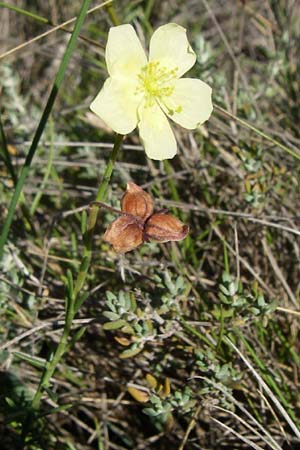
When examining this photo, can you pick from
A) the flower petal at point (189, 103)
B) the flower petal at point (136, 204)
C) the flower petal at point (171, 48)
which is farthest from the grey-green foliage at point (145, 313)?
the flower petal at point (171, 48)

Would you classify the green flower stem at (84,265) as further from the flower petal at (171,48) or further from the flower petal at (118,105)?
the flower petal at (171,48)

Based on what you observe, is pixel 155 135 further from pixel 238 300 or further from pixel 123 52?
pixel 238 300

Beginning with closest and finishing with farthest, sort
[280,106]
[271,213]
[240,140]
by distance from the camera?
[271,213]
[240,140]
[280,106]

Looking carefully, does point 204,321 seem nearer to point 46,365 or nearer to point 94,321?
point 94,321

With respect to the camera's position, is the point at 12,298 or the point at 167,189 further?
the point at 167,189

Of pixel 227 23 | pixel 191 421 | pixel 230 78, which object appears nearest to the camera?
pixel 191 421

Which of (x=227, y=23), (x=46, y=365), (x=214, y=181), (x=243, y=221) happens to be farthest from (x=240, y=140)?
(x=227, y=23)

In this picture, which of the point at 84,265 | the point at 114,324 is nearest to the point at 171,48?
the point at 84,265
